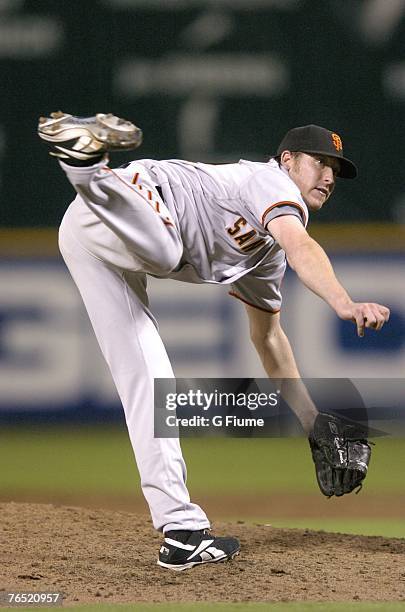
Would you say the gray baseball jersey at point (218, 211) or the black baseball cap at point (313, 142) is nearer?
the gray baseball jersey at point (218, 211)

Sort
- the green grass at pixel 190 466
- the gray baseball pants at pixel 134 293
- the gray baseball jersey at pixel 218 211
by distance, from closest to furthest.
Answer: the gray baseball pants at pixel 134 293 → the gray baseball jersey at pixel 218 211 → the green grass at pixel 190 466

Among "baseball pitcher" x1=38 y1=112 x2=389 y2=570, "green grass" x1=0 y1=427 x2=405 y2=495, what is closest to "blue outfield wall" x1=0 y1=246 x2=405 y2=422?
"green grass" x1=0 y1=427 x2=405 y2=495

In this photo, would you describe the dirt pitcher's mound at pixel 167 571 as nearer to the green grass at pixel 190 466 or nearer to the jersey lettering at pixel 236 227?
the green grass at pixel 190 466

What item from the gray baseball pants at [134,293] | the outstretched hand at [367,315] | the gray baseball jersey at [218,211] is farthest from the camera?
the gray baseball jersey at [218,211]

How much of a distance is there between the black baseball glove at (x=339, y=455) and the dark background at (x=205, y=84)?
6.70 ft

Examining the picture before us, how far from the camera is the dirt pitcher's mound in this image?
235 centimetres

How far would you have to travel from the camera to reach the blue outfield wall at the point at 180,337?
4699mm

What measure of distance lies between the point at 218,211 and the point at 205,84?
2.28 meters

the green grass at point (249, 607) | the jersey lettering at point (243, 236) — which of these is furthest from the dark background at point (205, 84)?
the green grass at point (249, 607)

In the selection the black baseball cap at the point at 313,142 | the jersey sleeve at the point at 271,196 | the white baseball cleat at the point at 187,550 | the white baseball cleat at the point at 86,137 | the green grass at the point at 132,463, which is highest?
the white baseball cleat at the point at 86,137

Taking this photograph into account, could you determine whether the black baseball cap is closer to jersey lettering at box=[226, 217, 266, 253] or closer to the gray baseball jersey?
the gray baseball jersey

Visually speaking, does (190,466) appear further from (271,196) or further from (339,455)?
(271,196)

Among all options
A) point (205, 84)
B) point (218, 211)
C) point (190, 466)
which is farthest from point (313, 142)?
point (205, 84)

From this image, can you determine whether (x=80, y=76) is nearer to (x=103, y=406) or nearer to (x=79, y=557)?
(x=103, y=406)
